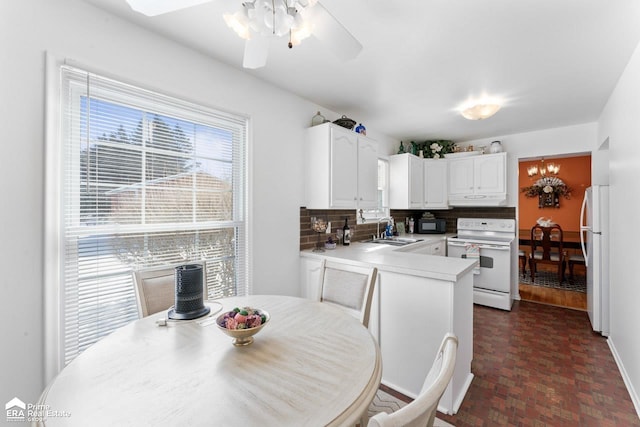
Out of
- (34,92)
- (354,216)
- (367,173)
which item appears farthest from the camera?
(354,216)

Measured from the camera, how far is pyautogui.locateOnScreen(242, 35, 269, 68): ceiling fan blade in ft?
4.36

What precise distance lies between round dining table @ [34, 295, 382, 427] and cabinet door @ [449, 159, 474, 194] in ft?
12.0

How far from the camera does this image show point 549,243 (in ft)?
15.5

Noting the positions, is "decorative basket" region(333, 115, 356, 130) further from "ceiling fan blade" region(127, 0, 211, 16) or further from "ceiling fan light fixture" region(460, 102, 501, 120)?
"ceiling fan blade" region(127, 0, 211, 16)

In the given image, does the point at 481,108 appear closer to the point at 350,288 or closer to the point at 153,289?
the point at 350,288

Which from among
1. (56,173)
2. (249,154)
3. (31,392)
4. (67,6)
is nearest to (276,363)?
(31,392)

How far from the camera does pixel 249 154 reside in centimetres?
229

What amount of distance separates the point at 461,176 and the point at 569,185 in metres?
3.76

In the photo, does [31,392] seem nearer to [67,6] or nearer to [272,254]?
[272,254]

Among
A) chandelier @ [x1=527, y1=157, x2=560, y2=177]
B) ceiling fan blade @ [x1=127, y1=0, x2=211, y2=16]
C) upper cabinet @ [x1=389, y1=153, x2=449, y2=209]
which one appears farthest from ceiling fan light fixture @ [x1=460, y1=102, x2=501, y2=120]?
chandelier @ [x1=527, y1=157, x2=560, y2=177]

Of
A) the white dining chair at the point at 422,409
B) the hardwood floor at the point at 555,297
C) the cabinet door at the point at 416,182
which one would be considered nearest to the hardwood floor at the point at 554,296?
the hardwood floor at the point at 555,297

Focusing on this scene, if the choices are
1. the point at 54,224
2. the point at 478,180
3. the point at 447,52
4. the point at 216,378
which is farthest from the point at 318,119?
the point at 478,180

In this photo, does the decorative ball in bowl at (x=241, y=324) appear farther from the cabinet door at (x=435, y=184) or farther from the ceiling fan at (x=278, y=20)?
the cabinet door at (x=435, y=184)

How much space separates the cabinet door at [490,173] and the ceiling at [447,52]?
89 centimetres
